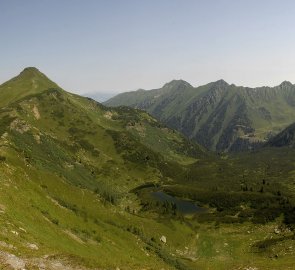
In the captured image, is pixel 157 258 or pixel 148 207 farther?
pixel 148 207

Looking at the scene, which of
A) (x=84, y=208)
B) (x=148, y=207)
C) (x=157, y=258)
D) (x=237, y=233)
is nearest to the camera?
(x=157, y=258)

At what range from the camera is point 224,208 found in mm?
198875

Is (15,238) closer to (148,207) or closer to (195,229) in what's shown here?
(195,229)

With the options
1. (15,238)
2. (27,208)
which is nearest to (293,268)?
(27,208)

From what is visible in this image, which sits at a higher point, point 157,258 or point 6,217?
point 6,217

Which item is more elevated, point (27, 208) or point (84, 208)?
point (27, 208)

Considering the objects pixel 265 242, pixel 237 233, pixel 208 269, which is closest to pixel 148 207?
pixel 237 233

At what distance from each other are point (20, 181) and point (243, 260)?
2651 inches

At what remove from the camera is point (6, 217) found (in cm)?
5906

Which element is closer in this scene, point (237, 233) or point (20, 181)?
point (20, 181)

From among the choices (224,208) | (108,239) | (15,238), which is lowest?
(224,208)

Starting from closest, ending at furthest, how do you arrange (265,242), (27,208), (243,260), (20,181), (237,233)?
1. (27,208)
2. (20,181)
3. (243,260)
4. (265,242)
5. (237,233)

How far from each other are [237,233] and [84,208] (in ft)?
232

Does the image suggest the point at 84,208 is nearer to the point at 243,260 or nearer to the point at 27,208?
the point at 27,208
